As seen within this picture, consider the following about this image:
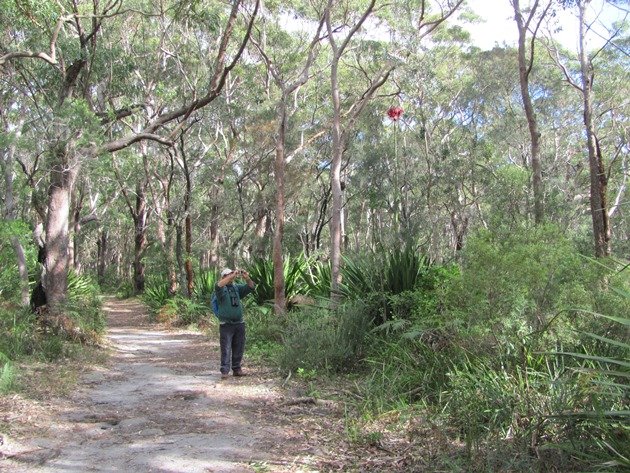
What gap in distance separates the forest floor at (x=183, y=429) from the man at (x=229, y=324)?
254mm

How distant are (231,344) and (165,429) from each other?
2.73m

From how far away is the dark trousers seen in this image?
26.1ft

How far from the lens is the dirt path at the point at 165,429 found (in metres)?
4.39

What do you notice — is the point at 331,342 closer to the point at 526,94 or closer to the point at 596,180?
the point at 526,94

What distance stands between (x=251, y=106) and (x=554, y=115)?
17303 mm

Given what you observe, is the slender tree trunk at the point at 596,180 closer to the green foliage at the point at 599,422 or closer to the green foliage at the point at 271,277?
the green foliage at the point at 271,277

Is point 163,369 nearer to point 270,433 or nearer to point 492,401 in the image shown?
point 270,433

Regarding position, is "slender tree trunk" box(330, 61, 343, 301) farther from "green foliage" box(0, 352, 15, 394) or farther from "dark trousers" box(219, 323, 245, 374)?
"green foliage" box(0, 352, 15, 394)

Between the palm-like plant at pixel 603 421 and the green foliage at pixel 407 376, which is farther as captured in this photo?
the green foliage at pixel 407 376

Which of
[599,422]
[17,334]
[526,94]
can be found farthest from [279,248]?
[599,422]

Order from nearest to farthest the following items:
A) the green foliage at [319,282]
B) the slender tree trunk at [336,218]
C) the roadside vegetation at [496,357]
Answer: the roadside vegetation at [496,357]
the slender tree trunk at [336,218]
the green foliage at [319,282]

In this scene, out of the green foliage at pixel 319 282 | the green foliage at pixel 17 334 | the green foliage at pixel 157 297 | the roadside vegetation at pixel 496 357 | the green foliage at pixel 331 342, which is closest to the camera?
the roadside vegetation at pixel 496 357

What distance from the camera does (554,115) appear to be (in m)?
30.8

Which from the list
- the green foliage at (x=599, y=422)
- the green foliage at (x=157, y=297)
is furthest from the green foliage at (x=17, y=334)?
the green foliage at (x=157, y=297)
